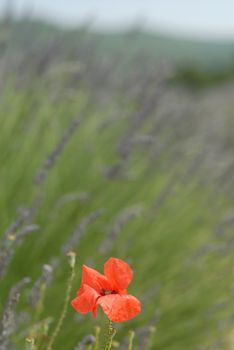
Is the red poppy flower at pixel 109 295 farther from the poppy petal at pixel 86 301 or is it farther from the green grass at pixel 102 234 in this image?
the green grass at pixel 102 234

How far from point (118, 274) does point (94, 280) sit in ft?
0.14

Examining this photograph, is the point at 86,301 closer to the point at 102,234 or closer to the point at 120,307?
the point at 120,307

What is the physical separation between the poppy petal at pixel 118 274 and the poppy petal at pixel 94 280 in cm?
1

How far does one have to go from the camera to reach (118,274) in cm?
105

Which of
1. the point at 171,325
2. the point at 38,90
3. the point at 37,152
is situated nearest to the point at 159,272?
the point at 171,325

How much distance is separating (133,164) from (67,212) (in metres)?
1.17

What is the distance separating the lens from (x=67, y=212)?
2.47 meters

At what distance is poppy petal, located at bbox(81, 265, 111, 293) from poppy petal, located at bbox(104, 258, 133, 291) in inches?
0.4

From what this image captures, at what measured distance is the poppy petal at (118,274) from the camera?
1046 mm

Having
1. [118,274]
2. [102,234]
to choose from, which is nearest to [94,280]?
[118,274]

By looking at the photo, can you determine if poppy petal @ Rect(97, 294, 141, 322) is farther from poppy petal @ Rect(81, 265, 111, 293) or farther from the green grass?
the green grass

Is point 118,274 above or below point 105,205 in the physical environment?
below

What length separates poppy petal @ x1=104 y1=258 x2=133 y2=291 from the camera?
105 cm

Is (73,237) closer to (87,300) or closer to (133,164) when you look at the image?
(87,300)
